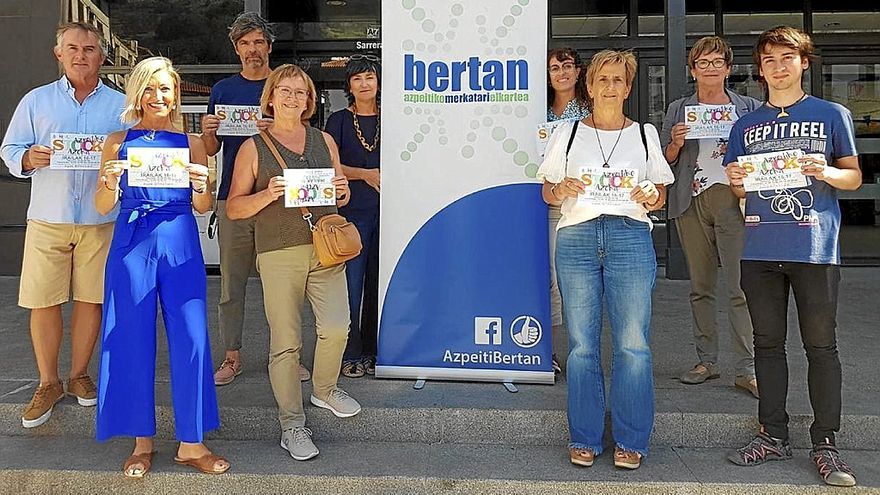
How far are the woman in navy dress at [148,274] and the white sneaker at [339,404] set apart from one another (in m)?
0.72

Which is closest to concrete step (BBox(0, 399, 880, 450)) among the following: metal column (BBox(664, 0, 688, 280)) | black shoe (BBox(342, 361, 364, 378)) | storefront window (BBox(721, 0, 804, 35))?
black shoe (BBox(342, 361, 364, 378))

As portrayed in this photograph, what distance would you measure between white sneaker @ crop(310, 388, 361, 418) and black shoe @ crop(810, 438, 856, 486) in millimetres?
2262

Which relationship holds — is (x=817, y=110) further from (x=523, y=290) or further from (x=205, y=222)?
(x=205, y=222)

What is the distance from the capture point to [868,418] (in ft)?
12.3

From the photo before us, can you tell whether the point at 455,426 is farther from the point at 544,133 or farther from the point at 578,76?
the point at 578,76

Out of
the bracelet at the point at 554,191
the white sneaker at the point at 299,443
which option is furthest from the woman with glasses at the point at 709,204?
the white sneaker at the point at 299,443

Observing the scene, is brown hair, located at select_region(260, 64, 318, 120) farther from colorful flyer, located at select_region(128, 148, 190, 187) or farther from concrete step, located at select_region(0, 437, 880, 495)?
concrete step, located at select_region(0, 437, 880, 495)

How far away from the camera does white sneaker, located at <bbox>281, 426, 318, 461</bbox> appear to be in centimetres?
356

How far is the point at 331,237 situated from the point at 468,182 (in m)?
1.11

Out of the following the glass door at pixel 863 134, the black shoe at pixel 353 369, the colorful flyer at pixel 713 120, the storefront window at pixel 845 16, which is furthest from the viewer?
the glass door at pixel 863 134

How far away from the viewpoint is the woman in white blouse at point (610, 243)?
3.28 m

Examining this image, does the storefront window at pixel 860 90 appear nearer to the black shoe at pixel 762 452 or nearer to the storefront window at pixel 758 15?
the storefront window at pixel 758 15

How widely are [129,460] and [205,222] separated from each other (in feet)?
17.9

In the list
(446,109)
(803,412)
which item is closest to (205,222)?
(446,109)
